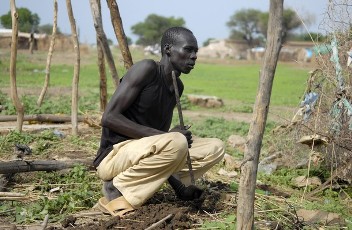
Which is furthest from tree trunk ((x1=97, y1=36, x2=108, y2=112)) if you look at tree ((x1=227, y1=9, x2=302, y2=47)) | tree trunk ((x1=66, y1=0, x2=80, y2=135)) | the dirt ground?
tree ((x1=227, y1=9, x2=302, y2=47))

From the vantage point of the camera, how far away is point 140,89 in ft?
13.5

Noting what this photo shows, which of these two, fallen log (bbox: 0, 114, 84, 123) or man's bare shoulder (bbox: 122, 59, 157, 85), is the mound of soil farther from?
fallen log (bbox: 0, 114, 84, 123)

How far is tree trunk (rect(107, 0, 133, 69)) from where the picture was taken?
6.67 m

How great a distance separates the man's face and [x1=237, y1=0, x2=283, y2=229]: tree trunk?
3.78 ft

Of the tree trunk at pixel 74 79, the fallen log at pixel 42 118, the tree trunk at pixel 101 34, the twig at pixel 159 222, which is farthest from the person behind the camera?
the fallen log at pixel 42 118

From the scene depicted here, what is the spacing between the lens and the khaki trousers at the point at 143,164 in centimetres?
386

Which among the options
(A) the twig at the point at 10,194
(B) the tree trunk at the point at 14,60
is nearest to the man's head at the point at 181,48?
(A) the twig at the point at 10,194

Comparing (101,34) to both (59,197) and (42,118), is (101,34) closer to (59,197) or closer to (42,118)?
(42,118)

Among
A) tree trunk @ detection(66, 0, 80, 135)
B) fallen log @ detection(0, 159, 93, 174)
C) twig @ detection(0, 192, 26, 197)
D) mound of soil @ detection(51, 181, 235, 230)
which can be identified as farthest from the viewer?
tree trunk @ detection(66, 0, 80, 135)

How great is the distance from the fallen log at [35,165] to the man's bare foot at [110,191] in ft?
3.69

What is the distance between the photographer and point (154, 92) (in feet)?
13.7

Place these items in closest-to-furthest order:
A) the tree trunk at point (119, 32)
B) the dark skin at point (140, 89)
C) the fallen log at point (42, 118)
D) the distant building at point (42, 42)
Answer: the dark skin at point (140, 89), the tree trunk at point (119, 32), the fallen log at point (42, 118), the distant building at point (42, 42)

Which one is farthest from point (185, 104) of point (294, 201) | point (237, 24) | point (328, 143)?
point (237, 24)

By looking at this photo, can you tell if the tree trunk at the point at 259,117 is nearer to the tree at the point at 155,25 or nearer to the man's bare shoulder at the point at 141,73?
the man's bare shoulder at the point at 141,73
